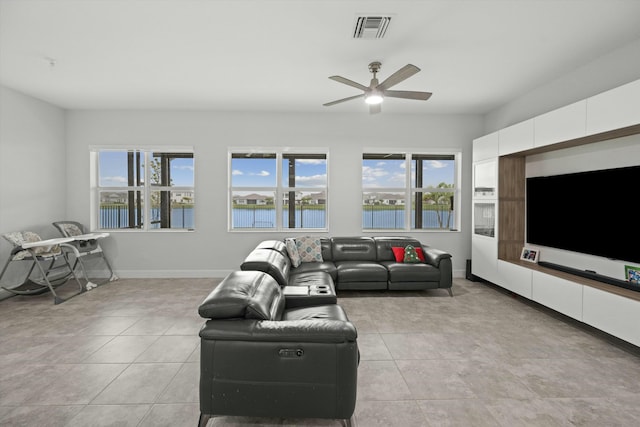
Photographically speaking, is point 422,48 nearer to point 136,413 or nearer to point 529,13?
point 529,13

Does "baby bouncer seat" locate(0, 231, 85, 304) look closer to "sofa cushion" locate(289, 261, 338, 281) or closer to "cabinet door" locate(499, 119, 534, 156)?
"sofa cushion" locate(289, 261, 338, 281)

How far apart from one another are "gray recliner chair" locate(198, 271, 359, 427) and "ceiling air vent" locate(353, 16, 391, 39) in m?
2.58

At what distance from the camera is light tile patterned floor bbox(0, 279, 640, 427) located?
220 centimetres

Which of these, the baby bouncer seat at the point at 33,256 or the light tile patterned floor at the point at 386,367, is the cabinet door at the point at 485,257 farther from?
the baby bouncer seat at the point at 33,256

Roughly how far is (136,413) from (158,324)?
1.70 m

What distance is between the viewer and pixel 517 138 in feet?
15.4

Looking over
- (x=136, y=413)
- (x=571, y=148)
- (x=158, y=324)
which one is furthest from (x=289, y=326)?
(x=571, y=148)

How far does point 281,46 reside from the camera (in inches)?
141

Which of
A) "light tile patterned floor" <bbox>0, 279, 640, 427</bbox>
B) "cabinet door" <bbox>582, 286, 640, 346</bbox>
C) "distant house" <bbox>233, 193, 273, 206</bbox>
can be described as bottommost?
"light tile patterned floor" <bbox>0, 279, 640, 427</bbox>

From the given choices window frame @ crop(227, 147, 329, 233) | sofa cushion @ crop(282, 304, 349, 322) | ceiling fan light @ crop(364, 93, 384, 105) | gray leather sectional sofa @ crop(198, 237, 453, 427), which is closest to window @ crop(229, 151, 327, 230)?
window frame @ crop(227, 147, 329, 233)

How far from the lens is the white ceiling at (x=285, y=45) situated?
290 cm

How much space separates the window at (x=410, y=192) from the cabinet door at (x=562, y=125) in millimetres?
2192

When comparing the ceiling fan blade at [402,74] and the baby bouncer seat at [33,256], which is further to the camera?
the baby bouncer seat at [33,256]

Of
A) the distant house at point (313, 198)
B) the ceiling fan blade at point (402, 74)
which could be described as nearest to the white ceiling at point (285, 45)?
the ceiling fan blade at point (402, 74)
